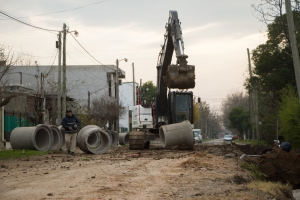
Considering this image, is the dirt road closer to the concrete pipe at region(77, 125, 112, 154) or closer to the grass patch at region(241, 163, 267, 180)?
the grass patch at region(241, 163, 267, 180)

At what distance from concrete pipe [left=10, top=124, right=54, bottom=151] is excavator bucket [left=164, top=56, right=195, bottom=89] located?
20.6ft

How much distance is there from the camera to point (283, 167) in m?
13.1

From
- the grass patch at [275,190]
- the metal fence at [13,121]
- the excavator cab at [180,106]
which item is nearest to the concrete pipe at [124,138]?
the metal fence at [13,121]

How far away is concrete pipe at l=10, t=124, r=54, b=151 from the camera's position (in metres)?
22.0

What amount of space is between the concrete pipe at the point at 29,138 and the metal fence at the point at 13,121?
8.98 meters

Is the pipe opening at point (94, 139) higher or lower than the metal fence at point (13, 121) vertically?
lower

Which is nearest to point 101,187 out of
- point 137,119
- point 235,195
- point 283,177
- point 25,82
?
point 235,195

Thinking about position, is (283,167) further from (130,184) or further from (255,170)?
(130,184)

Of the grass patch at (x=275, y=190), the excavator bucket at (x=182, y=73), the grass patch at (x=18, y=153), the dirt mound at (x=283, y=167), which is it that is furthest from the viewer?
the excavator bucket at (x=182, y=73)

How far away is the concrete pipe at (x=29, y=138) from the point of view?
2195cm

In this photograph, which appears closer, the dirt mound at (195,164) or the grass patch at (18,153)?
the dirt mound at (195,164)

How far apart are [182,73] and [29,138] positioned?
282 inches

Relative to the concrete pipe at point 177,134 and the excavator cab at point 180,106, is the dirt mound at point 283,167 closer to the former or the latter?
the concrete pipe at point 177,134

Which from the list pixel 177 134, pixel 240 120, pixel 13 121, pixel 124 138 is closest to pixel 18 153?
pixel 177 134
